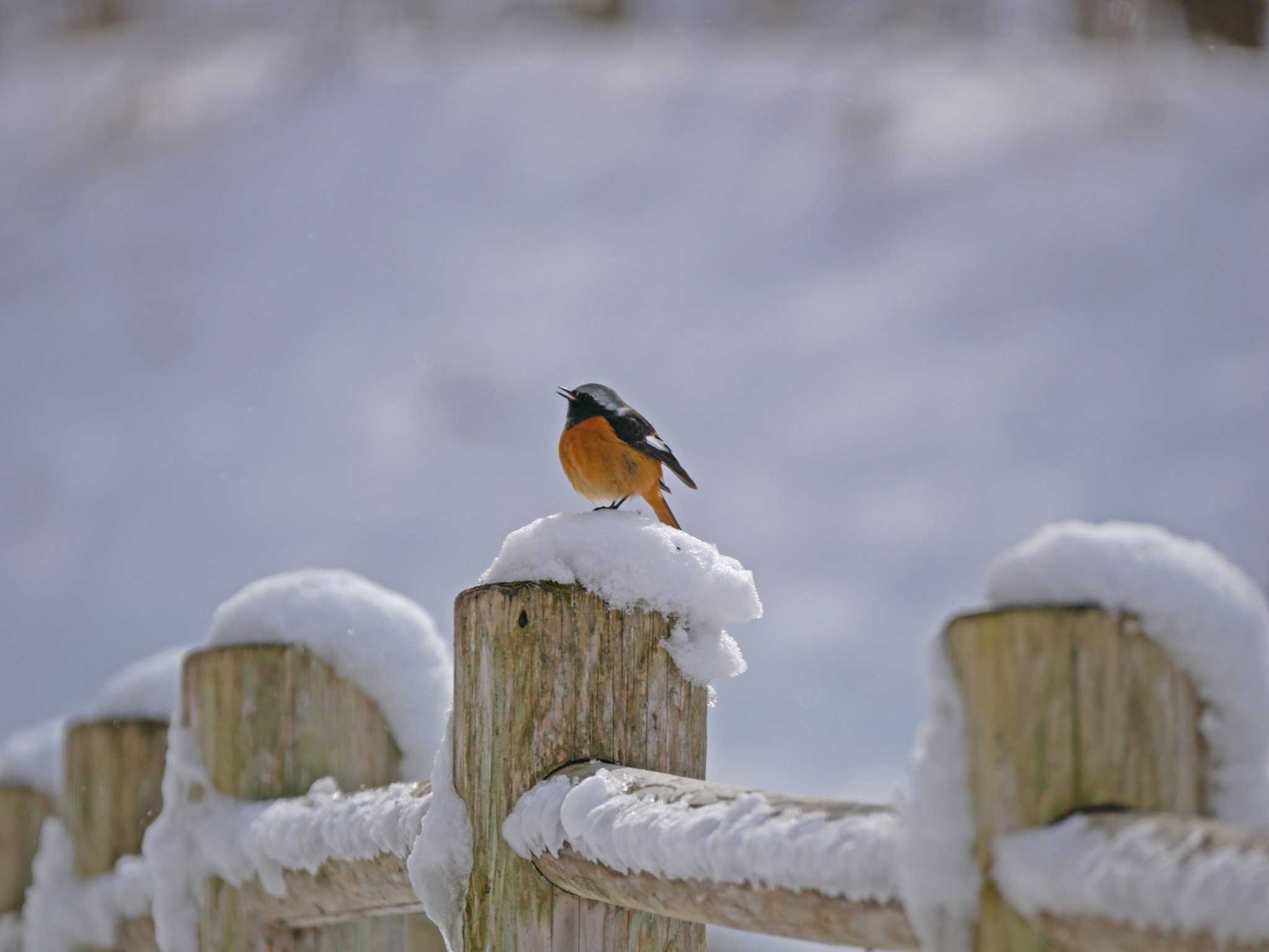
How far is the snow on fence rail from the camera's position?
1104mm

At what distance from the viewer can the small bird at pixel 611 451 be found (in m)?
3.05

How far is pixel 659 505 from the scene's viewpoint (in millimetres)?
3268

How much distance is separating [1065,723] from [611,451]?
6.56ft

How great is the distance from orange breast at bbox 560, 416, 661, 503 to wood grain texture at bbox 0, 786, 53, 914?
5.79ft

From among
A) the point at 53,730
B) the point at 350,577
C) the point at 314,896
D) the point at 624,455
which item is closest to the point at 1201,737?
the point at 314,896

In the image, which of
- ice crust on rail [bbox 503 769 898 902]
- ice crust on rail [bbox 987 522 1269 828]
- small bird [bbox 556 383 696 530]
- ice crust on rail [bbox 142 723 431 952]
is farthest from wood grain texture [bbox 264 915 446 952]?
ice crust on rail [bbox 987 522 1269 828]

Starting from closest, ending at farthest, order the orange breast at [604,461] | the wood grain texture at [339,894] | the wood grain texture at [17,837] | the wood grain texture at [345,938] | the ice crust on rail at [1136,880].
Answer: the ice crust on rail at [1136,880], the wood grain texture at [339,894], the wood grain texture at [345,938], the orange breast at [604,461], the wood grain texture at [17,837]

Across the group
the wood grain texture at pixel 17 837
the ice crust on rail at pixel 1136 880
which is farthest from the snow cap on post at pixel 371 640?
the ice crust on rail at pixel 1136 880

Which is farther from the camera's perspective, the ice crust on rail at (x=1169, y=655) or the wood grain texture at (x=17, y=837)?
the wood grain texture at (x=17, y=837)

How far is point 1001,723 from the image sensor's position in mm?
1118

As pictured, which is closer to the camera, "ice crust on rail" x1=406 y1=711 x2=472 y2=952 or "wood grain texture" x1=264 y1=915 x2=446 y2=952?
"ice crust on rail" x1=406 y1=711 x2=472 y2=952

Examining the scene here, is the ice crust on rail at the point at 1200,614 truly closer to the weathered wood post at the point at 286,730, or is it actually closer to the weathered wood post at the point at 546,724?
the weathered wood post at the point at 546,724

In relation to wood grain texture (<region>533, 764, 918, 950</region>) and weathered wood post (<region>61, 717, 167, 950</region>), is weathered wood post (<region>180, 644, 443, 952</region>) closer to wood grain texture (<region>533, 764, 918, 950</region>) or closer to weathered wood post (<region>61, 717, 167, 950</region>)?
weathered wood post (<region>61, 717, 167, 950</region>)

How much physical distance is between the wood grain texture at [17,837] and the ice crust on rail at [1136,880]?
311cm
